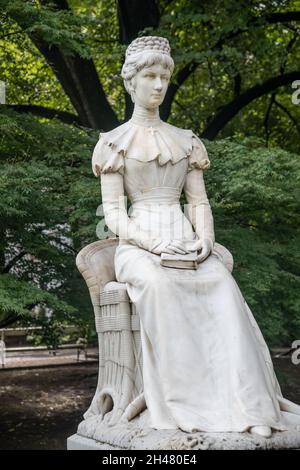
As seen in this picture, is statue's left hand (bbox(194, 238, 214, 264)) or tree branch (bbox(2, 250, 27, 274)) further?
tree branch (bbox(2, 250, 27, 274))

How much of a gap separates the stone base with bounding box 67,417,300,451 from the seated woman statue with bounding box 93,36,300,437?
0.06 m

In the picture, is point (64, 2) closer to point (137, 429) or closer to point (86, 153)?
point (86, 153)

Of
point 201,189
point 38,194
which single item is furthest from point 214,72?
point 201,189

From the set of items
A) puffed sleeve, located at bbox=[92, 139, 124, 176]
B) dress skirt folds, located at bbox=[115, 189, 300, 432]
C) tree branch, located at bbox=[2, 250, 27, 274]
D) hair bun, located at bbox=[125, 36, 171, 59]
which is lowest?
dress skirt folds, located at bbox=[115, 189, 300, 432]

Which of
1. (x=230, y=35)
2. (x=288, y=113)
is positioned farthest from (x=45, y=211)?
(x=288, y=113)

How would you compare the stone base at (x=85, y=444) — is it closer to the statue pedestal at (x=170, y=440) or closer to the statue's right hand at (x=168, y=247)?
the statue pedestal at (x=170, y=440)

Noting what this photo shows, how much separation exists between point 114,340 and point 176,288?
746mm

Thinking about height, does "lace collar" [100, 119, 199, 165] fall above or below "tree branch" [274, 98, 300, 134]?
below

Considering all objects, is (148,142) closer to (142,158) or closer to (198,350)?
(142,158)

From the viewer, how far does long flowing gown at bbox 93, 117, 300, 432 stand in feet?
16.5

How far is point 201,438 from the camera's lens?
480 centimetres

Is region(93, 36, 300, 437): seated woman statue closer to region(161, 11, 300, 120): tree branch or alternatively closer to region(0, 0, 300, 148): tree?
region(0, 0, 300, 148): tree

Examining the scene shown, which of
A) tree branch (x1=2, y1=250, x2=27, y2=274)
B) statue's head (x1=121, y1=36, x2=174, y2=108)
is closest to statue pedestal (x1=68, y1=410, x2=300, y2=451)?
statue's head (x1=121, y1=36, x2=174, y2=108)

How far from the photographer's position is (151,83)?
5.92 m
